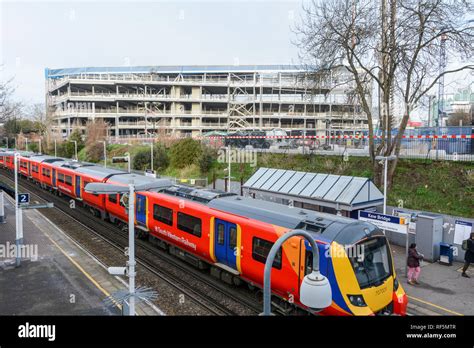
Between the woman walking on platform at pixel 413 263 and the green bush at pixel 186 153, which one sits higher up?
the green bush at pixel 186 153

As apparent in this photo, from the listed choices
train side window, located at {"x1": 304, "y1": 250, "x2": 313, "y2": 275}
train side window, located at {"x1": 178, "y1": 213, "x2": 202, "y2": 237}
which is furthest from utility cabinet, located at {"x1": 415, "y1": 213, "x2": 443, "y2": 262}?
train side window, located at {"x1": 178, "y1": 213, "x2": 202, "y2": 237}

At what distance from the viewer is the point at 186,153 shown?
33.8m

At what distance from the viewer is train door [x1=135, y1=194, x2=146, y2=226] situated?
1686cm

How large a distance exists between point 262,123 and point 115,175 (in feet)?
150

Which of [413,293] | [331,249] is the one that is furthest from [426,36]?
[331,249]

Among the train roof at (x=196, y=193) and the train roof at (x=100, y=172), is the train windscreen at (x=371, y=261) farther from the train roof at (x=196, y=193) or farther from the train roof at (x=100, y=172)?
the train roof at (x=100, y=172)

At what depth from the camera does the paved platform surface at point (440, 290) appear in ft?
35.6

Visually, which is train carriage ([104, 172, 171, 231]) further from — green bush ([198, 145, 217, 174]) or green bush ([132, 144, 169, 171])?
green bush ([132, 144, 169, 171])

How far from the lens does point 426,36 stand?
59.8 ft

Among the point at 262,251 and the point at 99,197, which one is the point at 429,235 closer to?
the point at 262,251

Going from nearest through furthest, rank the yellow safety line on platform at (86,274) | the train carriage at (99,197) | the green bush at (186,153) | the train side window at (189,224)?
the yellow safety line on platform at (86,274), the train side window at (189,224), the train carriage at (99,197), the green bush at (186,153)

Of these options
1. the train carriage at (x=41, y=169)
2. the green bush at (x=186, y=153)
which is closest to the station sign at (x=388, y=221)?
the green bush at (x=186, y=153)

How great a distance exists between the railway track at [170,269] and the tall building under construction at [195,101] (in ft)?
135
